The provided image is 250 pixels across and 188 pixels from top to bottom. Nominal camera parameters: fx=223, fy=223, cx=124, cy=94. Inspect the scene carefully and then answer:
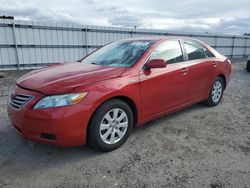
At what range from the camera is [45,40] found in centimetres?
1079

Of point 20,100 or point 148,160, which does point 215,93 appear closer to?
point 148,160

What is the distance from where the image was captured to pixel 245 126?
3.96 m

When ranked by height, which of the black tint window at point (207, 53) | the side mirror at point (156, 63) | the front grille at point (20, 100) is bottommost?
the front grille at point (20, 100)

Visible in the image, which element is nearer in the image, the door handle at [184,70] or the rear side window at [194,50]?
the door handle at [184,70]

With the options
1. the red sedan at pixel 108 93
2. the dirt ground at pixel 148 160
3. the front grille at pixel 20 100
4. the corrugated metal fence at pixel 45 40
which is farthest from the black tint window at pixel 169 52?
the corrugated metal fence at pixel 45 40

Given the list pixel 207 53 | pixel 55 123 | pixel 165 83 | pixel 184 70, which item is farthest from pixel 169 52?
pixel 55 123

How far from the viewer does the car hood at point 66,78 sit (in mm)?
2707

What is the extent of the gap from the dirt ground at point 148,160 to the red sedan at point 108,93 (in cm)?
30

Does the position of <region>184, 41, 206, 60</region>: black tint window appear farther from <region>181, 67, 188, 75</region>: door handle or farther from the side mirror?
the side mirror

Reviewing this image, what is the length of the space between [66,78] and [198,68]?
261cm

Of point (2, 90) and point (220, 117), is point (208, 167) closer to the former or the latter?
point (220, 117)

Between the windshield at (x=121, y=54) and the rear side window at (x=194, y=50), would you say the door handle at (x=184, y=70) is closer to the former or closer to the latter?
the rear side window at (x=194, y=50)

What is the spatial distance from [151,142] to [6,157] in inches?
79.7

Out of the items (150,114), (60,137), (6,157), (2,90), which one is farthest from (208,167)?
(2,90)
